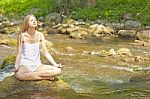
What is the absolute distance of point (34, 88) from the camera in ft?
29.6

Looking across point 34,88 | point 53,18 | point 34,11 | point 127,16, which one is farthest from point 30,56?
point 34,11

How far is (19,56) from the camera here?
9234 millimetres

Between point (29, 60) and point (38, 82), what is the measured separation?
526 mm

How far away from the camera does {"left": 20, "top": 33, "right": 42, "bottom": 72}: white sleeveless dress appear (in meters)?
9.27

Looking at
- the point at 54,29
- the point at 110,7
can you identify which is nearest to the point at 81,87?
the point at 54,29

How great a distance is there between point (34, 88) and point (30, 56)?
2.42 ft

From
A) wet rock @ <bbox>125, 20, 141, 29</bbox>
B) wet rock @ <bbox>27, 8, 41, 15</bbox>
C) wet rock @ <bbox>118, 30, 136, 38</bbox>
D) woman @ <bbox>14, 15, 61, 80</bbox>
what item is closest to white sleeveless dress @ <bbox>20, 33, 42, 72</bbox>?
woman @ <bbox>14, 15, 61, 80</bbox>

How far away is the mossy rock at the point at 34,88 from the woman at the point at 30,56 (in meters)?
0.12

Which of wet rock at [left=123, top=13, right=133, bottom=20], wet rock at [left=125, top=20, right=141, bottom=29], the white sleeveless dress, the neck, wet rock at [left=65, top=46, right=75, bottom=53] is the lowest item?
wet rock at [left=65, top=46, right=75, bottom=53]

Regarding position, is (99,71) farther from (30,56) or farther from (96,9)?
(96,9)

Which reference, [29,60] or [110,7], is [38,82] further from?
[110,7]

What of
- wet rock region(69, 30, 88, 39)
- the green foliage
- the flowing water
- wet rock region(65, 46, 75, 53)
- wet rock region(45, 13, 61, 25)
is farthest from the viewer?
wet rock region(45, 13, 61, 25)

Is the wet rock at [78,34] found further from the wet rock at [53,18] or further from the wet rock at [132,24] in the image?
the wet rock at [53,18]

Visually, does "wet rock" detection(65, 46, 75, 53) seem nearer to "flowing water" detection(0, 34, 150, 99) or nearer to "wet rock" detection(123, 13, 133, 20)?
"flowing water" detection(0, 34, 150, 99)
